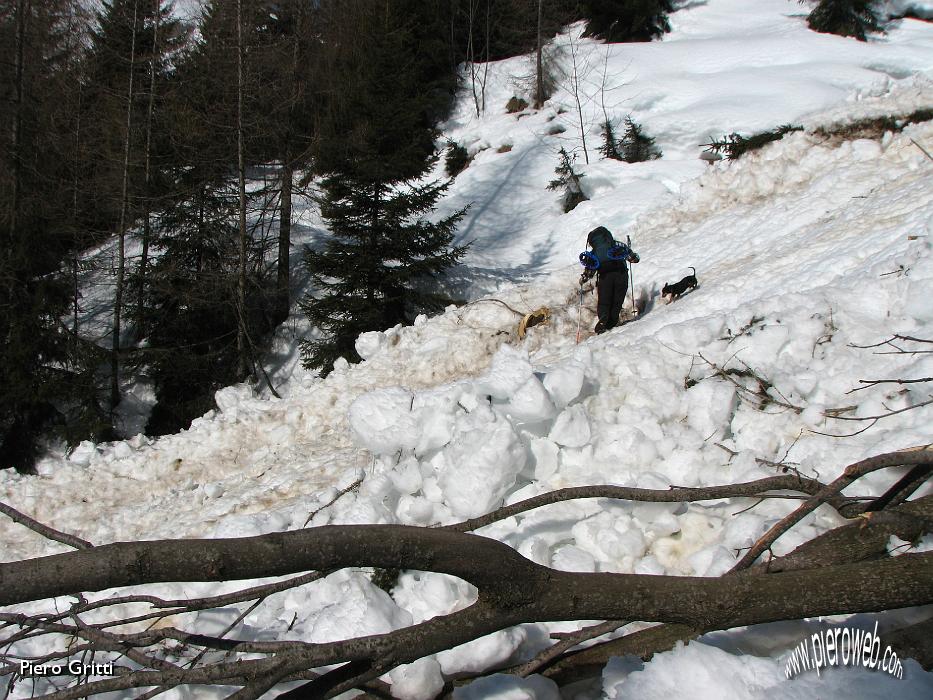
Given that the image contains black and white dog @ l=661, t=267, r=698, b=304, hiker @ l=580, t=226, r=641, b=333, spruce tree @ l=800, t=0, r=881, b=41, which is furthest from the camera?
spruce tree @ l=800, t=0, r=881, b=41

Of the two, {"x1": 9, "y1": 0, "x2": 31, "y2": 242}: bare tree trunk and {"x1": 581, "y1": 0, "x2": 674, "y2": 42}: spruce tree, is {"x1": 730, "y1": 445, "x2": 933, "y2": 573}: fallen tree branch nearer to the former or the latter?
{"x1": 9, "y1": 0, "x2": 31, "y2": 242}: bare tree trunk

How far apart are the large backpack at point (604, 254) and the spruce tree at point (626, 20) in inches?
907

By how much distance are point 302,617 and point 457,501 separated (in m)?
0.94

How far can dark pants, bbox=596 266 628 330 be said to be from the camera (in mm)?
8234

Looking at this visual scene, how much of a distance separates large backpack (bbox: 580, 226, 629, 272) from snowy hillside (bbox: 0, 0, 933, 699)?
0.91 metres

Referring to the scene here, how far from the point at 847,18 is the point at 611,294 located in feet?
79.2

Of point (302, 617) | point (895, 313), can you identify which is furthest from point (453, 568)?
point (895, 313)

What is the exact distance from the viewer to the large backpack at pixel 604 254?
8.23m

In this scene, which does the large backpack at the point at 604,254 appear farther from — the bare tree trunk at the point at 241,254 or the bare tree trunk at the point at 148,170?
the bare tree trunk at the point at 148,170

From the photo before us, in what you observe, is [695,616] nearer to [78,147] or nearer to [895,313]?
[895,313]

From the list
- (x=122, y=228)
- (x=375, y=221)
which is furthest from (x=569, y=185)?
(x=122, y=228)

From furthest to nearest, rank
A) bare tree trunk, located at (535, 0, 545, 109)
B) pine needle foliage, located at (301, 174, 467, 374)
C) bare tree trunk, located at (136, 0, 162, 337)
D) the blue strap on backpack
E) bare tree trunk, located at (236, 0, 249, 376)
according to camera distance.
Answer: bare tree trunk, located at (535, 0, 545, 109)
bare tree trunk, located at (136, 0, 162, 337)
pine needle foliage, located at (301, 174, 467, 374)
bare tree trunk, located at (236, 0, 249, 376)
the blue strap on backpack

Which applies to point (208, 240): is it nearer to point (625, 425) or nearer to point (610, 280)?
point (610, 280)

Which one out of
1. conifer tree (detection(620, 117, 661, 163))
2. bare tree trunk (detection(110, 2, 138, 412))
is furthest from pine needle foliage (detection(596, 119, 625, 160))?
bare tree trunk (detection(110, 2, 138, 412))
